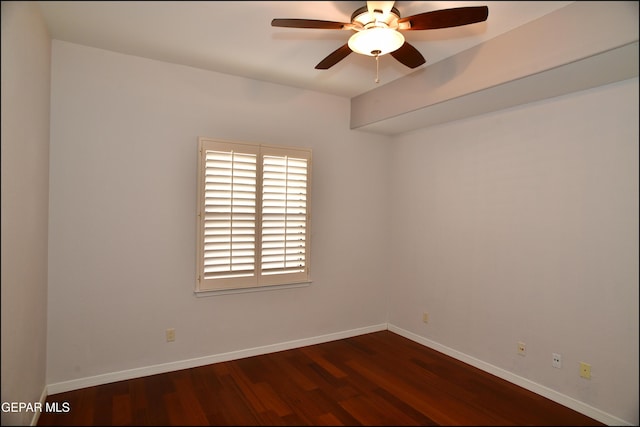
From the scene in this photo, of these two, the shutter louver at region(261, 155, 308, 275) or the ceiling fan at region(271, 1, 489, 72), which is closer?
the ceiling fan at region(271, 1, 489, 72)

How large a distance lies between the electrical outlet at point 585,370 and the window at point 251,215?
2511 millimetres

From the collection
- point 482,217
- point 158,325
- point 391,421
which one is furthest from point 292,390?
point 482,217

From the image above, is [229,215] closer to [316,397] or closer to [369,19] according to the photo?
[316,397]

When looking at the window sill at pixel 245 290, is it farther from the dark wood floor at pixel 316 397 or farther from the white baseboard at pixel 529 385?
the white baseboard at pixel 529 385

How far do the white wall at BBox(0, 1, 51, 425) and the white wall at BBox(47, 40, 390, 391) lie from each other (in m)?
0.16

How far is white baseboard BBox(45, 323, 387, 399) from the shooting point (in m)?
2.95

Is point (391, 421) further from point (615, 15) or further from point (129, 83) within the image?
point (129, 83)

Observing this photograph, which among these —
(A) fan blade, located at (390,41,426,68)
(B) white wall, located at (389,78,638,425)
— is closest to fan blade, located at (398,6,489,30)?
(A) fan blade, located at (390,41,426,68)

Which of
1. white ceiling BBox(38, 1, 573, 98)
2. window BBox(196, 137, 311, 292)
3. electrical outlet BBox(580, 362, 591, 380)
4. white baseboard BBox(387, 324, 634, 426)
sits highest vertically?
white ceiling BBox(38, 1, 573, 98)

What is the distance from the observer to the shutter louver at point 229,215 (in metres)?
3.45

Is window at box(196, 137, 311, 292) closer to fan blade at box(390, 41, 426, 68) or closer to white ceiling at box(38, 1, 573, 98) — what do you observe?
white ceiling at box(38, 1, 573, 98)

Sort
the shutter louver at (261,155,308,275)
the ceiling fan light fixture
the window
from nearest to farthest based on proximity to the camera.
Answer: the ceiling fan light fixture
the window
the shutter louver at (261,155,308,275)

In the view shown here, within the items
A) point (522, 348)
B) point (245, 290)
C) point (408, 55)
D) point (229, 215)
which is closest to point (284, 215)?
point (229, 215)

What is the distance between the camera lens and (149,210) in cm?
325
